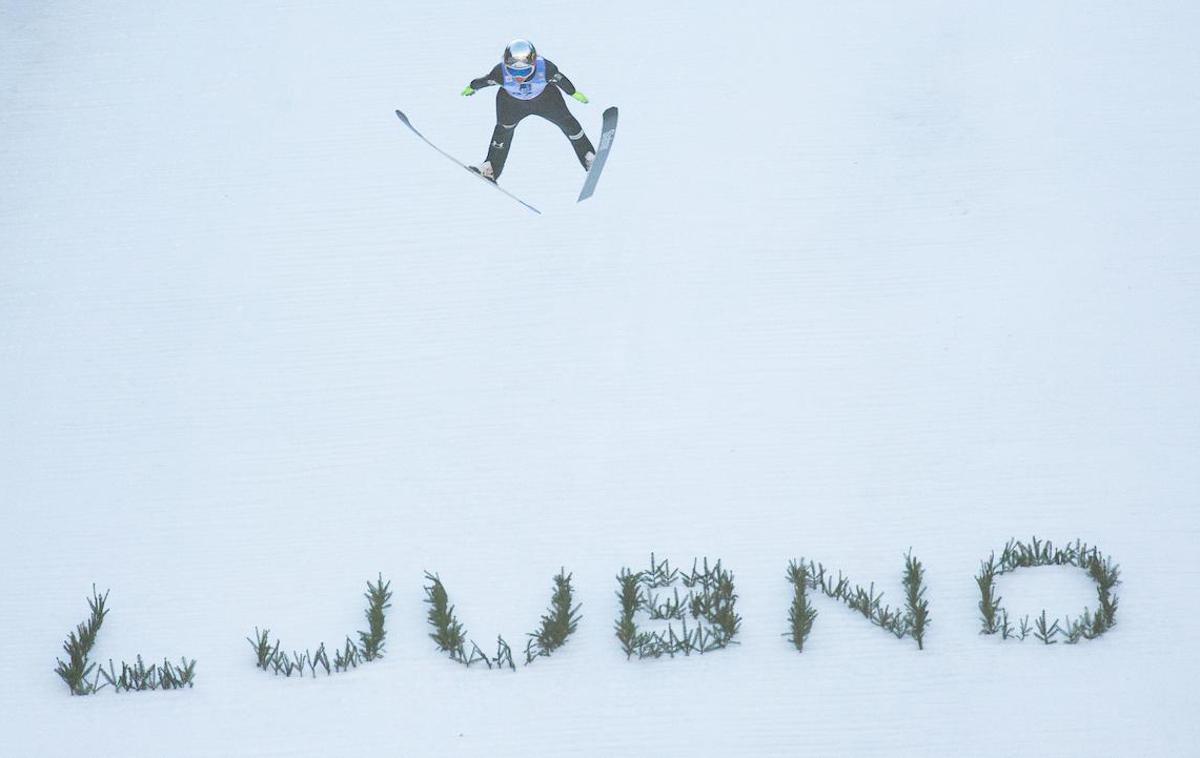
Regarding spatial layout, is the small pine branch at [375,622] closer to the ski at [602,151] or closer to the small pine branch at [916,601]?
the small pine branch at [916,601]

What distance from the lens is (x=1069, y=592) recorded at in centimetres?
638

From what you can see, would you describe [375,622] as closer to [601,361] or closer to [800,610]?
[601,361]

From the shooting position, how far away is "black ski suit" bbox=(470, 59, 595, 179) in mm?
7781

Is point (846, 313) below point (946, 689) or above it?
above

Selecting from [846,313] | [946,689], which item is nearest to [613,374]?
[846,313]

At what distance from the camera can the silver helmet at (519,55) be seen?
296 inches

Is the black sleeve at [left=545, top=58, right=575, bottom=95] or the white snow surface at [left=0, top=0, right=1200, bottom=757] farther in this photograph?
the black sleeve at [left=545, top=58, right=575, bottom=95]

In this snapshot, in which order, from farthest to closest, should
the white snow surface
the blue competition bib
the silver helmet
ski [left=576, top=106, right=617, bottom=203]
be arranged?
ski [left=576, top=106, right=617, bottom=203]
the blue competition bib
the silver helmet
the white snow surface

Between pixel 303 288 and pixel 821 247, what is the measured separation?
3.28m

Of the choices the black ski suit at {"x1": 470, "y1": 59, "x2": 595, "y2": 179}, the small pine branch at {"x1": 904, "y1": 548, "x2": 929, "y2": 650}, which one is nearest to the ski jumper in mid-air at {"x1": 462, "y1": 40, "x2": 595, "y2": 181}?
the black ski suit at {"x1": 470, "y1": 59, "x2": 595, "y2": 179}

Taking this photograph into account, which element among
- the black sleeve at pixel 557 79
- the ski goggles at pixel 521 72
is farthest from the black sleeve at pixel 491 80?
the black sleeve at pixel 557 79

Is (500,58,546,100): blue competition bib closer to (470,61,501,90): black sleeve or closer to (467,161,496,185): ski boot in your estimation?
(470,61,501,90): black sleeve

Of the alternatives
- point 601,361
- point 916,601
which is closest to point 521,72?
point 601,361

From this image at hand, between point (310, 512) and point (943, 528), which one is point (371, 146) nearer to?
point (310, 512)
